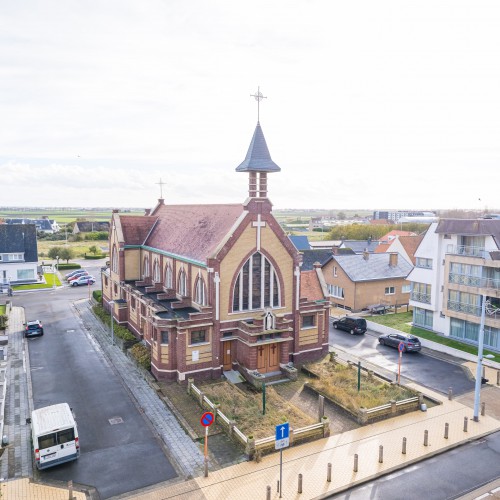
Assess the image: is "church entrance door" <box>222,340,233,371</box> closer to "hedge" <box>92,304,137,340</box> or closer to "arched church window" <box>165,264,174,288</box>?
"arched church window" <box>165,264,174,288</box>

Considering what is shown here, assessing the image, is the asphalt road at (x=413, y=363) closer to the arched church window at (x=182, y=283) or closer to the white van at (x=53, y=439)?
the arched church window at (x=182, y=283)

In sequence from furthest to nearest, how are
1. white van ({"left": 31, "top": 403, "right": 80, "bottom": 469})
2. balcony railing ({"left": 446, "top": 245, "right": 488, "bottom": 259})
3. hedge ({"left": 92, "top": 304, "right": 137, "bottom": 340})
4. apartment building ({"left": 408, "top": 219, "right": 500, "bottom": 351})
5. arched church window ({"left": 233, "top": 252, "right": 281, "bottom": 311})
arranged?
balcony railing ({"left": 446, "top": 245, "right": 488, "bottom": 259}), hedge ({"left": 92, "top": 304, "right": 137, "bottom": 340}), apartment building ({"left": 408, "top": 219, "right": 500, "bottom": 351}), arched church window ({"left": 233, "top": 252, "right": 281, "bottom": 311}), white van ({"left": 31, "top": 403, "right": 80, "bottom": 469})

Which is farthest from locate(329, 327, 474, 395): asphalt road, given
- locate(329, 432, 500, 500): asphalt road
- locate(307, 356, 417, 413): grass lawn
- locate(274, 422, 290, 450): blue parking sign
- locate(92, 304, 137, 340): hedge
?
locate(92, 304, 137, 340): hedge

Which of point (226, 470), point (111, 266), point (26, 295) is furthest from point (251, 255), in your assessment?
point (26, 295)

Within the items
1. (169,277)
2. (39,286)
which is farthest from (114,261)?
(39,286)

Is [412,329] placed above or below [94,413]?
above

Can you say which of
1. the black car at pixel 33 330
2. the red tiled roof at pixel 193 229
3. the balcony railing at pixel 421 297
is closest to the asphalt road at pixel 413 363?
the balcony railing at pixel 421 297

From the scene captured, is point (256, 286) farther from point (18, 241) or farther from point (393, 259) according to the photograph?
point (18, 241)
